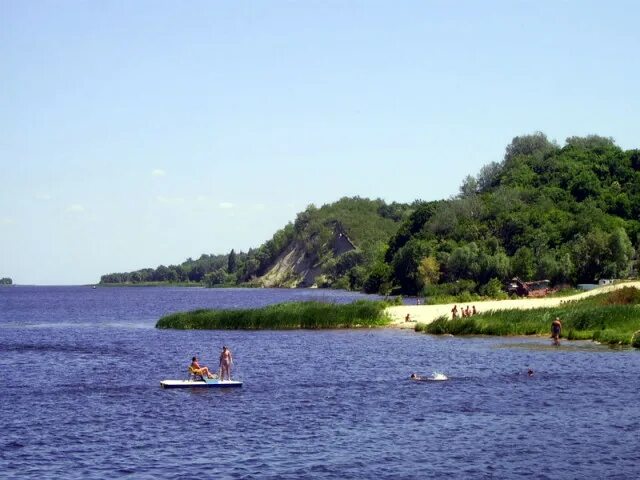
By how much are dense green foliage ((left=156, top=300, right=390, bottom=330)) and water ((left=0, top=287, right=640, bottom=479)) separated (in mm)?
12428

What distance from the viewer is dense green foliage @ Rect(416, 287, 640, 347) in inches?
2881

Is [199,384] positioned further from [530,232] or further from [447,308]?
[530,232]

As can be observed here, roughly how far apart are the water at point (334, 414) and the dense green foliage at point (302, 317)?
40.8 ft

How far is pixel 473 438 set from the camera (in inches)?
1540

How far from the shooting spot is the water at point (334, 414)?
34.9 meters

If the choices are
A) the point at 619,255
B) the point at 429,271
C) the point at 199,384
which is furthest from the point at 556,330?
the point at 429,271

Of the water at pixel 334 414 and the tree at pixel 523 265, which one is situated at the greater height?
the tree at pixel 523 265

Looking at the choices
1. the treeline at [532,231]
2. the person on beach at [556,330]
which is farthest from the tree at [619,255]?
the person on beach at [556,330]

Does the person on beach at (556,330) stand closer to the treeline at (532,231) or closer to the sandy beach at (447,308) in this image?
the sandy beach at (447,308)

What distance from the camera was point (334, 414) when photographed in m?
45.3

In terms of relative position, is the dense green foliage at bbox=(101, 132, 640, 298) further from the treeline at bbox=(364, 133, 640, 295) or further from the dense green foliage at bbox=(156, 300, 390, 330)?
the dense green foliage at bbox=(156, 300, 390, 330)

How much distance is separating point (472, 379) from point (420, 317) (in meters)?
39.0

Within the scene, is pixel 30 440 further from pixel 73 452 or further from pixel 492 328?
pixel 492 328

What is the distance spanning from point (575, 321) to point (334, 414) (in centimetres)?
3690
